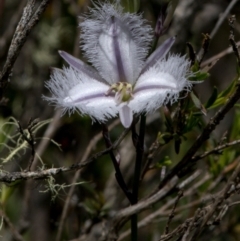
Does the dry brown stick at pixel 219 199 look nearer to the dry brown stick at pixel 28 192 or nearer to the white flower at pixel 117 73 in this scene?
the white flower at pixel 117 73

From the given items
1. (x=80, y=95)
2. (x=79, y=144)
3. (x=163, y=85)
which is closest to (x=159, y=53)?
(x=163, y=85)

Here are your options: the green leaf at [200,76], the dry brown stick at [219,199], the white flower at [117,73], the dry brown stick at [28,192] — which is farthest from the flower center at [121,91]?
the dry brown stick at [28,192]

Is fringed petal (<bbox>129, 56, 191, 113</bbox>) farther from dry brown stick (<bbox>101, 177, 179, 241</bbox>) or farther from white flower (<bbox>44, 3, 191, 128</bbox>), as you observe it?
dry brown stick (<bbox>101, 177, 179, 241</bbox>)

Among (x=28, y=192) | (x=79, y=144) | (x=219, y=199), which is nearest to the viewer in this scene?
(x=219, y=199)

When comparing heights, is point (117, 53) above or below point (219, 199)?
above

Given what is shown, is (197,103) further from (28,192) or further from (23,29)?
(28,192)

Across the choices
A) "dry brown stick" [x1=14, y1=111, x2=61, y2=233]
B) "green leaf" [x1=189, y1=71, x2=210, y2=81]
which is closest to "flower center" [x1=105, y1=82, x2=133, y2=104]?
"green leaf" [x1=189, y1=71, x2=210, y2=81]
